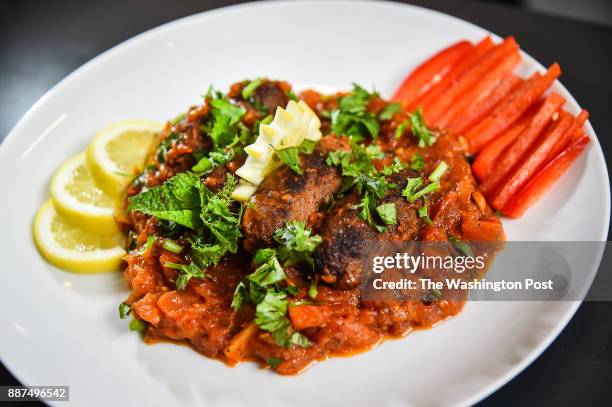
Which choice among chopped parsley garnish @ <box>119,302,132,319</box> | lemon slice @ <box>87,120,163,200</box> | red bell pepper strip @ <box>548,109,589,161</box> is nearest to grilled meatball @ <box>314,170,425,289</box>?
chopped parsley garnish @ <box>119,302,132,319</box>

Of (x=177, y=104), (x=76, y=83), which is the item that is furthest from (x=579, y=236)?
(x=76, y=83)

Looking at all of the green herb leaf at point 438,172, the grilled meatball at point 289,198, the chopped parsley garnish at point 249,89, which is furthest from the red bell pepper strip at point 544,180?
the chopped parsley garnish at point 249,89

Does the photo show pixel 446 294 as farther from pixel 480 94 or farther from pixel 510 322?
pixel 480 94

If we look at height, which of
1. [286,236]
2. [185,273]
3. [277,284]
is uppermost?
[286,236]

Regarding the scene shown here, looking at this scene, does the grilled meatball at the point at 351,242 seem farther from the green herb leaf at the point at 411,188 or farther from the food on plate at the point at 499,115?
the food on plate at the point at 499,115

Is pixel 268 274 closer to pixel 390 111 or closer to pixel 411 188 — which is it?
pixel 411 188

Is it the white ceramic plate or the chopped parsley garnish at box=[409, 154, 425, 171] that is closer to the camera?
the white ceramic plate

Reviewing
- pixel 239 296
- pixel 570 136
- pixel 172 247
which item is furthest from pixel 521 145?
pixel 172 247

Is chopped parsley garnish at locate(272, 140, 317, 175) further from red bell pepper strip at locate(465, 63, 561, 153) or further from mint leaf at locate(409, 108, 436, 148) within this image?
red bell pepper strip at locate(465, 63, 561, 153)
